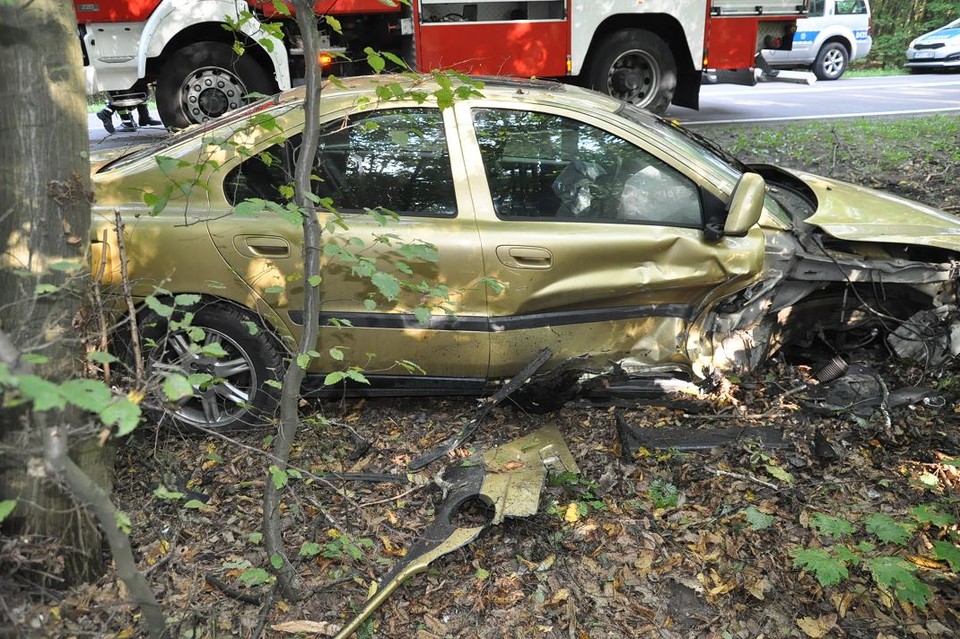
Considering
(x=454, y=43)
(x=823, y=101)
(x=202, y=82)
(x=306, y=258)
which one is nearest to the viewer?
(x=306, y=258)

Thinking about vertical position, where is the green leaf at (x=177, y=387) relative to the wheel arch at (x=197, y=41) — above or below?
below

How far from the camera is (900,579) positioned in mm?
2422

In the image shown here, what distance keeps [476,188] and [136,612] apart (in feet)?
7.10

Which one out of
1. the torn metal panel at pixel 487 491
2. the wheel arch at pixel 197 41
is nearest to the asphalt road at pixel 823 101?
the wheel arch at pixel 197 41

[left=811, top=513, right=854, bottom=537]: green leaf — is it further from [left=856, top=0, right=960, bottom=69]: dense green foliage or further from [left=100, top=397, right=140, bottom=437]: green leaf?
[left=856, top=0, right=960, bottom=69]: dense green foliage

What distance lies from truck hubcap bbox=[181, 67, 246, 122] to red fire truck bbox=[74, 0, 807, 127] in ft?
0.03

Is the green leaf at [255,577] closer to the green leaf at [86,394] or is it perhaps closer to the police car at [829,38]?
the green leaf at [86,394]

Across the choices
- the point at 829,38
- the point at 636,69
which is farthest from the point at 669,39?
the point at 829,38

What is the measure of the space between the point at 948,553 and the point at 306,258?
251 cm

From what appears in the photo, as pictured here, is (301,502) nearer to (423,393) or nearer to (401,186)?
(423,393)

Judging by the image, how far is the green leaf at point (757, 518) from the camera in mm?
2865

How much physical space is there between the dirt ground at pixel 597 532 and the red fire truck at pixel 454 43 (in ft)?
14.7

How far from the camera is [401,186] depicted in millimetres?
3283

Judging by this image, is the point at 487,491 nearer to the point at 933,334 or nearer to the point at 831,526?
the point at 831,526
